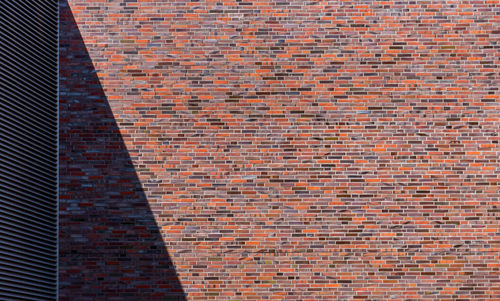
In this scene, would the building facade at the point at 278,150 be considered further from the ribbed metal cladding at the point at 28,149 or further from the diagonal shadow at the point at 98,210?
the ribbed metal cladding at the point at 28,149

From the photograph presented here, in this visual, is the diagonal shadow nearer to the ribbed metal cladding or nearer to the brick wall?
the brick wall

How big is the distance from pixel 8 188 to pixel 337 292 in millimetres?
4755

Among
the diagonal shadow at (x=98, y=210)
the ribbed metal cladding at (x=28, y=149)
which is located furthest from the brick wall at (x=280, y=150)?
the ribbed metal cladding at (x=28, y=149)

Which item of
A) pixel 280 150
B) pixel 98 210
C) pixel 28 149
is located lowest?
pixel 98 210

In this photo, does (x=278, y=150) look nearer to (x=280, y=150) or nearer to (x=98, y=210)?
(x=280, y=150)

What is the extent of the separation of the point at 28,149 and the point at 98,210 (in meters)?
1.39

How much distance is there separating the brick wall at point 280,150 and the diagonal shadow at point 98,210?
0.02 metres

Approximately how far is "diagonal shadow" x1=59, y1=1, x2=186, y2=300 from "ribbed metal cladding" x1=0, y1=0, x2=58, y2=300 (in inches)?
7.2

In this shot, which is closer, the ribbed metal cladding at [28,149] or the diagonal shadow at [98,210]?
the ribbed metal cladding at [28,149]

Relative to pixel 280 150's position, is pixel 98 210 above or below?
below

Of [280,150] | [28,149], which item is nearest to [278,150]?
[280,150]

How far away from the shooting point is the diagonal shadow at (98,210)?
10070mm

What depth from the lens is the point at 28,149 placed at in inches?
376

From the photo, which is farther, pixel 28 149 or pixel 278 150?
pixel 278 150
